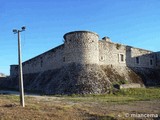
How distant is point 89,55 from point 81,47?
1445mm

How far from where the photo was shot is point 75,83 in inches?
1097

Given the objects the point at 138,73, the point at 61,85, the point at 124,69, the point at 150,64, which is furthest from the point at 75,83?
the point at 150,64

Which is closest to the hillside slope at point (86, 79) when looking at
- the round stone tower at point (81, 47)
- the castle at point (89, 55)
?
the round stone tower at point (81, 47)

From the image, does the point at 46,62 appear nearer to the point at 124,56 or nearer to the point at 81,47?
the point at 81,47

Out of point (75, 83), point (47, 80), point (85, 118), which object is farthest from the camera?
point (47, 80)

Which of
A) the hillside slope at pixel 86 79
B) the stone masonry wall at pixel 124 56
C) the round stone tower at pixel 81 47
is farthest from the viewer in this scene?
the stone masonry wall at pixel 124 56

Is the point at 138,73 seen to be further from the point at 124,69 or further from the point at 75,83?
the point at 75,83

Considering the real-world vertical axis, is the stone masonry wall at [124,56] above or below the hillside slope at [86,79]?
above

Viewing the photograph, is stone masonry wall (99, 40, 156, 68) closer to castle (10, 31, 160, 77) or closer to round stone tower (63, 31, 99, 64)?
castle (10, 31, 160, 77)

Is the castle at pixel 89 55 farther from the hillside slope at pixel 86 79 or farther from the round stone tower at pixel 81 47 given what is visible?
the hillside slope at pixel 86 79

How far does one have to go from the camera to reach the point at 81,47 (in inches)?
1190

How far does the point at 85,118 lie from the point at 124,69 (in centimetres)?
2469

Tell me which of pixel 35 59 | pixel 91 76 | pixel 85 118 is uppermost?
pixel 35 59

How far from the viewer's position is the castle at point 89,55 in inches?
1196
